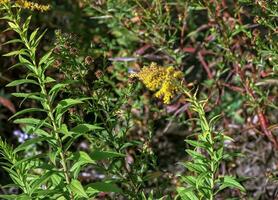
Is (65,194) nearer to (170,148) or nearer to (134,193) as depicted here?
(134,193)

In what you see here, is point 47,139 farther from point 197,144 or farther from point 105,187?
point 197,144

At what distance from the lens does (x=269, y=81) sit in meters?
3.40

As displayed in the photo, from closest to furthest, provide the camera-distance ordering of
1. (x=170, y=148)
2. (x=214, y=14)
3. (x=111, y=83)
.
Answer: (x=214, y=14) < (x=111, y=83) < (x=170, y=148)

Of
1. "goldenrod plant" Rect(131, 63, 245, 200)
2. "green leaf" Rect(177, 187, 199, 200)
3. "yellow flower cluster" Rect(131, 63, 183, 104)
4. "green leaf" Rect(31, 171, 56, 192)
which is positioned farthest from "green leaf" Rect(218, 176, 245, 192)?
"green leaf" Rect(31, 171, 56, 192)

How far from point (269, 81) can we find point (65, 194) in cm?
169

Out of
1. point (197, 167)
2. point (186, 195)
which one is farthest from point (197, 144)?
point (186, 195)

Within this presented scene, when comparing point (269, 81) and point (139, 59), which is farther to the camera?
point (139, 59)

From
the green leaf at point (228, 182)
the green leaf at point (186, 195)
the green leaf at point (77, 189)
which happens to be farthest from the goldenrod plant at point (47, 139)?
the green leaf at point (228, 182)

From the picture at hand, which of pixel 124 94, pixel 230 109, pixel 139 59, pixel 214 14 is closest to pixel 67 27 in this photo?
pixel 139 59

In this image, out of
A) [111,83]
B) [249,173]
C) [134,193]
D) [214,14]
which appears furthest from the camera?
[249,173]

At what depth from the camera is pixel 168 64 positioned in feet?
12.1

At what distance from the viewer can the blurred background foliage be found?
8.71ft

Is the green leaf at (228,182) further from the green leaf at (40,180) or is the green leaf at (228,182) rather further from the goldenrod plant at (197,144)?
the green leaf at (40,180)

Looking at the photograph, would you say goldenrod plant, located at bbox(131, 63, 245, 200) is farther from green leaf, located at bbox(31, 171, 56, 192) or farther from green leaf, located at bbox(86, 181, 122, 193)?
green leaf, located at bbox(31, 171, 56, 192)
